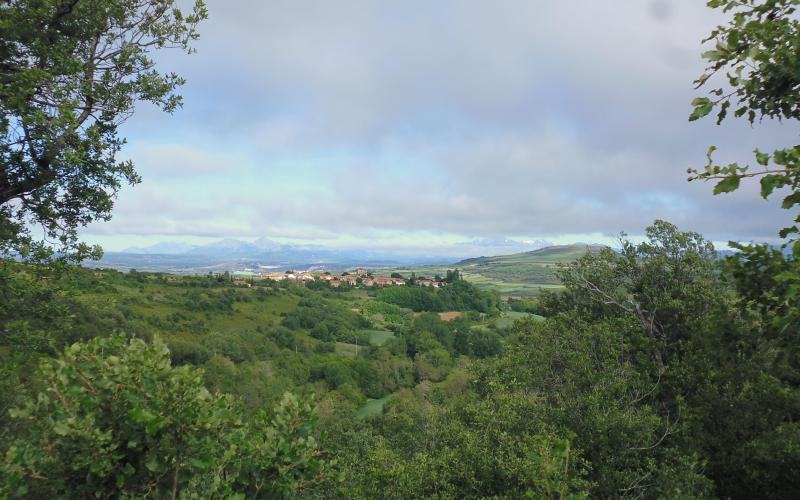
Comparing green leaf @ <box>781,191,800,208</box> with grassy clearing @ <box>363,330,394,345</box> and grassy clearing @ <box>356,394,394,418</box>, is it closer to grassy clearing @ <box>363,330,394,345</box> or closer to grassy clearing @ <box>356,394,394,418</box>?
grassy clearing @ <box>356,394,394,418</box>

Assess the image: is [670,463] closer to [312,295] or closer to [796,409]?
[796,409]

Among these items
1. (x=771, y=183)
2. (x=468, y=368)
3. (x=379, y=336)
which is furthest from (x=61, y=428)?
(x=379, y=336)

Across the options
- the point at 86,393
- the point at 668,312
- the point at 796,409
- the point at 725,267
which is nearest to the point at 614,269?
the point at 668,312

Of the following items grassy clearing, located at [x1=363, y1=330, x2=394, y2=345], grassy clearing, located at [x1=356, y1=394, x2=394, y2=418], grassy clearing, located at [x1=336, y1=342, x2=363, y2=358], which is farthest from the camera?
grassy clearing, located at [x1=363, y1=330, x2=394, y2=345]

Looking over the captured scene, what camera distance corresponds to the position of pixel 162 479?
377cm

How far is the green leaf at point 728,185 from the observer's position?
4191 mm

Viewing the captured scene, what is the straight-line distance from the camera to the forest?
147 inches

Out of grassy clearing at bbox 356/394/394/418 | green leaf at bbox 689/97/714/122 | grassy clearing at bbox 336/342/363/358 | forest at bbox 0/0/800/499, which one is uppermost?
green leaf at bbox 689/97/714/122

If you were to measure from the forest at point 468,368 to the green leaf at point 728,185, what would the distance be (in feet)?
0.07

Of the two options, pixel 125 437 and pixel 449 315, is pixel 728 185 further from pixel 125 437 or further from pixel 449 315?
pixel 449 315

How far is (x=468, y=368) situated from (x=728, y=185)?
18.7 meters

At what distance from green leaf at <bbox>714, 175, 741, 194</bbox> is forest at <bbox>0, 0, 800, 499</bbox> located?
0.8 inches

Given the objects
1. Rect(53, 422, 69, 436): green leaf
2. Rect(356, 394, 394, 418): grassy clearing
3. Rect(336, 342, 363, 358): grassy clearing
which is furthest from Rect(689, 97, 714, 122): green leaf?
Rect(336, 342, 363, 358): grassy clearing

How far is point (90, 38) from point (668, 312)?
2021 centimetres
